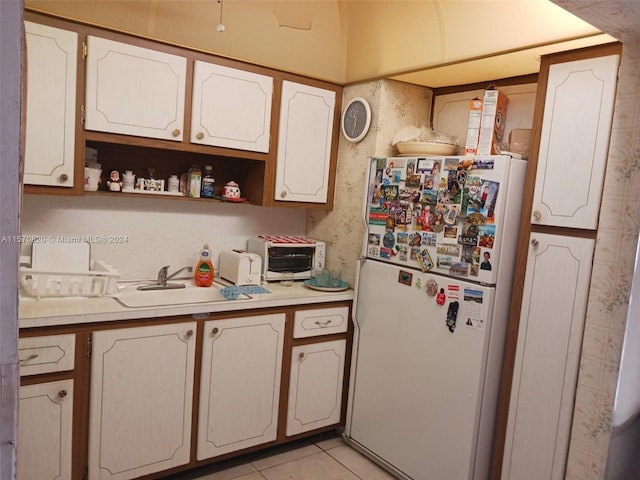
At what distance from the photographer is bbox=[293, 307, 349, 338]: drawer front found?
2.57 m

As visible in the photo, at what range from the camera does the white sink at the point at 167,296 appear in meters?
2.23

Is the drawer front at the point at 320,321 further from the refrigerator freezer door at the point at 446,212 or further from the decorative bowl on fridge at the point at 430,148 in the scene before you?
the decorative bowl on fridge at the point at 430,148

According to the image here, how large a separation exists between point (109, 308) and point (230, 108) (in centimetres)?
115

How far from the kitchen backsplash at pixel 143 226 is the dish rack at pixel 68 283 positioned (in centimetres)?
25

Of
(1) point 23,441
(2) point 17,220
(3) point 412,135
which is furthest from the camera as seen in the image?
(3) point 412,135

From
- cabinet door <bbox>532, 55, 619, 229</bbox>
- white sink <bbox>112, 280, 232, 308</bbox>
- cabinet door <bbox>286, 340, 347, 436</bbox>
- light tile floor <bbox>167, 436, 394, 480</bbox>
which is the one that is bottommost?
light tile floor <bbox>167, 436, 394, 480</bbox>

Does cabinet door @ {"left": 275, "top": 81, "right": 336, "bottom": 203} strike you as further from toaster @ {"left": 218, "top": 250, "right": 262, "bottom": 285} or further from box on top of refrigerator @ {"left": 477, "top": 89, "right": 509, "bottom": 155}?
box on top of refrigerator @ {"left": 477, "top": 89, "right": 509, "bottom": 155}

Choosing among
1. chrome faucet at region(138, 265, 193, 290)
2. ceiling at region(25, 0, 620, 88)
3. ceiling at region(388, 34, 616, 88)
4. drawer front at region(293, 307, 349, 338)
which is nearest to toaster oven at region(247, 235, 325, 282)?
drawer front at region(293, 307, 349, 338)

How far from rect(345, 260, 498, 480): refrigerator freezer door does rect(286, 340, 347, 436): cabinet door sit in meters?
0.10

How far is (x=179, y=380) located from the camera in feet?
7.34

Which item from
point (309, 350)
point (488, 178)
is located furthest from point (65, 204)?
point (488, 178)

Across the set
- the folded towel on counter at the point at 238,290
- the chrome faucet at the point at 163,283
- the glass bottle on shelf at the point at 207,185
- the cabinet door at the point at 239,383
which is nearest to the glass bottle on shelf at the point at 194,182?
the glass bottle on shelf at the point at 207,185

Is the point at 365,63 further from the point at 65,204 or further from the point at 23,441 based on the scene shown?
the point at 23,441

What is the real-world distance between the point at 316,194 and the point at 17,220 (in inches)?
96.4
